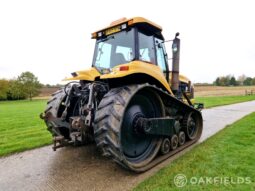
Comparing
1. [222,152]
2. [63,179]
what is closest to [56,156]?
[63,179]

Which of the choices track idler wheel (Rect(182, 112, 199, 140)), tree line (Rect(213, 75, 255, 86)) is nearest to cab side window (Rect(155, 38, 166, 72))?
track idler wheel (Rect(182, 112, 199, 140))

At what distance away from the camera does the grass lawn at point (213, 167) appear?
10.6 ft

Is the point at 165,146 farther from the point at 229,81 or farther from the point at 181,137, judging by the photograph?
the point at 229,81

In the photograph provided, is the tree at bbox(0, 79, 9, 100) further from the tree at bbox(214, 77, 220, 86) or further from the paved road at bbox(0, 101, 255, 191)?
the tree at bbox(214, 77, 220, 86)

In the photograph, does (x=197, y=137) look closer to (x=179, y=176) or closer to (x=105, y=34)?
(x=179, y=176)

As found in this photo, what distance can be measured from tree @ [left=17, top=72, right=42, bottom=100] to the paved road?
53.3m

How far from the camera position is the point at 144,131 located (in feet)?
13.3

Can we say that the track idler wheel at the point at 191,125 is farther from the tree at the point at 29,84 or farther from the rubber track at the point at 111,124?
the tree at the point at 29,84

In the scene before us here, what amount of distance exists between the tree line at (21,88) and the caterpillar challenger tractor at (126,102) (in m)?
53.9

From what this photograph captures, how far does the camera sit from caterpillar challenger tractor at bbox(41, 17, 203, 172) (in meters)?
3.48

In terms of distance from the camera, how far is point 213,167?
390 cm

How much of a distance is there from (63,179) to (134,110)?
5.69 ft

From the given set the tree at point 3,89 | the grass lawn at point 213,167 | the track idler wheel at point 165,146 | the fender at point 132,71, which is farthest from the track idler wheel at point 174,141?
the tree at point 3,89

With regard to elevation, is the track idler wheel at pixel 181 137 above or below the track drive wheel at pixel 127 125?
below
